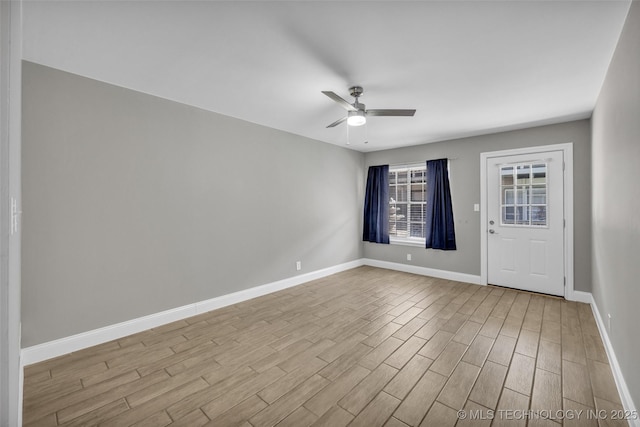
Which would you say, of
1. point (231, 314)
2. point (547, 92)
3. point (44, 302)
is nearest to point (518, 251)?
point (547, 92)

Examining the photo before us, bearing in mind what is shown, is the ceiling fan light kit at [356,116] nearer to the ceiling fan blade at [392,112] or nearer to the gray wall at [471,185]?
the ceiling fan blade at [392,112]

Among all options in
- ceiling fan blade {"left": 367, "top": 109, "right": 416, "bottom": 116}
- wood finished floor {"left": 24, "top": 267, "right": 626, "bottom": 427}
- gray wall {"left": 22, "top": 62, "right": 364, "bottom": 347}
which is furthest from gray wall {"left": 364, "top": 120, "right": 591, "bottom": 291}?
ceiling fan blade {"left": 367, "top": 109, "right": 416, "bottom": 116}

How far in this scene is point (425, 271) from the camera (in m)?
5.15

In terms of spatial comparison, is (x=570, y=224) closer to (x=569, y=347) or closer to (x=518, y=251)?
(x=518, y=251)

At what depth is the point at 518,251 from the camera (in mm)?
4238

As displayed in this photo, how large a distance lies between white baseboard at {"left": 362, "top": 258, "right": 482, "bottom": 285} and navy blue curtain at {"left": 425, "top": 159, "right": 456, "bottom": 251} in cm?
44

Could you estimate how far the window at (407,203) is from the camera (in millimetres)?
5387

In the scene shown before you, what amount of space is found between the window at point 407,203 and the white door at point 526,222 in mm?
1170

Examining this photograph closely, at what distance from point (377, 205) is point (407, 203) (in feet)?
1.92

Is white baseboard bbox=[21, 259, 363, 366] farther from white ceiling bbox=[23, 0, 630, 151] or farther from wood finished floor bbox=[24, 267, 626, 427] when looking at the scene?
white ceiling bbox=[23, 0, 630, 151]

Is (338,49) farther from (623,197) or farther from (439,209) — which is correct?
(439,209)

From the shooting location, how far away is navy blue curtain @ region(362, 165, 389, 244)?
5.67m

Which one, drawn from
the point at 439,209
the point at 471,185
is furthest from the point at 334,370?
the point at 471,185

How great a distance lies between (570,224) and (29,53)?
19.7 ft
